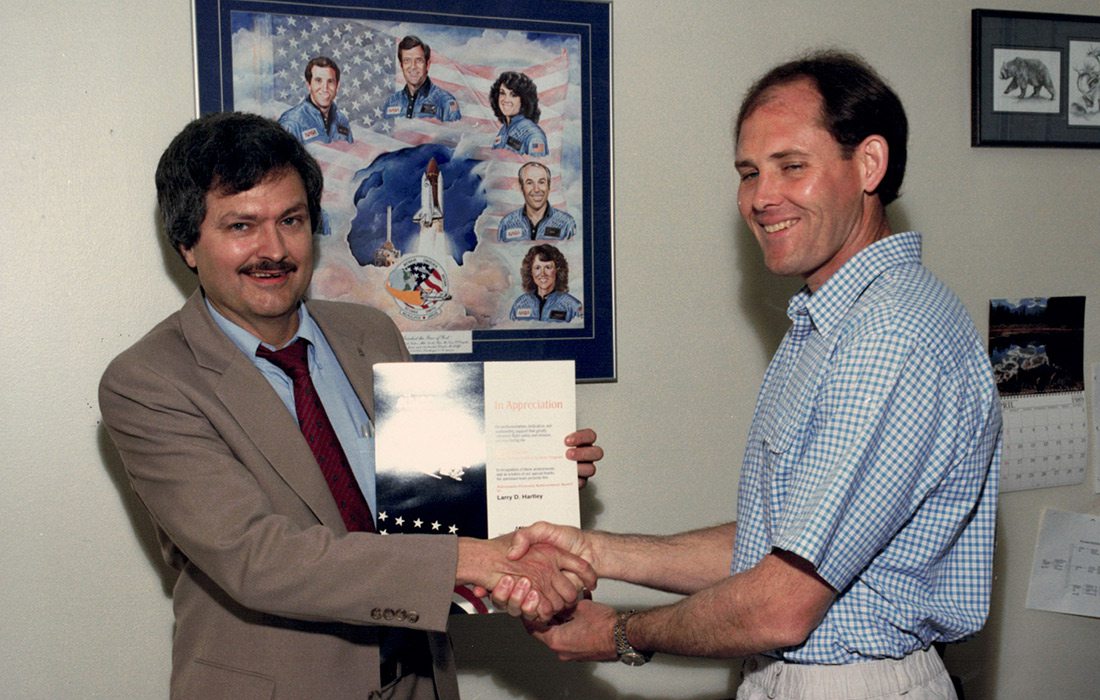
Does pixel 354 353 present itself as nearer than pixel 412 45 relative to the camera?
Yes

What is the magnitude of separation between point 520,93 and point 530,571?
120cm

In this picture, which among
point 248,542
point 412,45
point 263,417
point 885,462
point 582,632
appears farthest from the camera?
point 412,45

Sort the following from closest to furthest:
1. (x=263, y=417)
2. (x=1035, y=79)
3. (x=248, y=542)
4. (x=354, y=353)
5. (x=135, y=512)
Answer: (x=248, y=542) < (x=263, y=417) < (x=354, y=353) < (x=135, y=512) < (x=1035, y=79)

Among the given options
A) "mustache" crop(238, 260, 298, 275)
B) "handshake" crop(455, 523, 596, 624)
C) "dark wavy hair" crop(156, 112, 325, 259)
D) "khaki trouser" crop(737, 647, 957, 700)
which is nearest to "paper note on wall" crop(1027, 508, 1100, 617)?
"khaki trouser" crop(737, 647, 957, 700)

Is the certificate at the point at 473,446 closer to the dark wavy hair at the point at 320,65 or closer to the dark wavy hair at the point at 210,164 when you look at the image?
the dark wavy hair at the point at 210,164

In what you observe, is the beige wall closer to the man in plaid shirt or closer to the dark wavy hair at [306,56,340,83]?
the dark wavy hair at [306,56,340,83]

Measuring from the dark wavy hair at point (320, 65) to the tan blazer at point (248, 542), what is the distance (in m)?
0.72

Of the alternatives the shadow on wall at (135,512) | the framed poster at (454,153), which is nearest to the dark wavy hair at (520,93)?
the framed poster at (454,153)

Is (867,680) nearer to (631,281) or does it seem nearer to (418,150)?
(631,281)

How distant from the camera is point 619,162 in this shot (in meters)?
2.67

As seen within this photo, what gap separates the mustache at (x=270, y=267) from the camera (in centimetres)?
191

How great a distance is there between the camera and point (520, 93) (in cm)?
257

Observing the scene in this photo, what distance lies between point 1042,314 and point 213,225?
2.32 m

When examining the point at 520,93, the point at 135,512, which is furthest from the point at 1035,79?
the point at 135,512
